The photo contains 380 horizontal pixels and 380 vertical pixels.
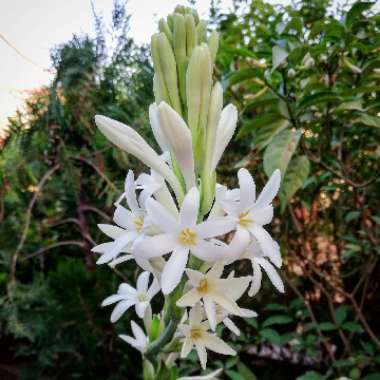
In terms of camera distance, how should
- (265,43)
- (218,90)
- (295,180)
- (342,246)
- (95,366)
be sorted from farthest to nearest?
(342,246) < (95,366) < (265,43) < (295,180) < (218,90)

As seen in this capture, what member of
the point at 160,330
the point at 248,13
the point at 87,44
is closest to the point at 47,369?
the point at 160,330

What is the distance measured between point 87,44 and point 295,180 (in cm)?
93

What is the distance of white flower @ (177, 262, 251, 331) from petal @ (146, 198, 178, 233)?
55 millimetres

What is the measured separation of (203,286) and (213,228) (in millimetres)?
78

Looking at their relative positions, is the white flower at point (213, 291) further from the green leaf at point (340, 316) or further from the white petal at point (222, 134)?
the green leaf at point (340, 316)

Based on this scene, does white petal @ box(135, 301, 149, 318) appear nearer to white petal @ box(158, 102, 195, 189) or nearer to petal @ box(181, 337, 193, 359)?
petal @ box(181, 337, 193, 359)

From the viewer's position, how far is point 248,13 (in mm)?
1602

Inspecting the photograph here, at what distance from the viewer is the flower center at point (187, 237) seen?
17.0 inches

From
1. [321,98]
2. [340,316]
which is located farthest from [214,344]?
[340,316]

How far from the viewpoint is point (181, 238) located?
0.44 m

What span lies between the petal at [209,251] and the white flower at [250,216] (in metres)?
0.02

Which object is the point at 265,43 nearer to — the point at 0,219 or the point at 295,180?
the point at 295,180

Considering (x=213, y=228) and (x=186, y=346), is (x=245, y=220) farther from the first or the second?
(x=186, y=346)

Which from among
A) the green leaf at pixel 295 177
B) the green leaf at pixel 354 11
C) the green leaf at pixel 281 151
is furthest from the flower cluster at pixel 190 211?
the green leaf at pixel 354 11
